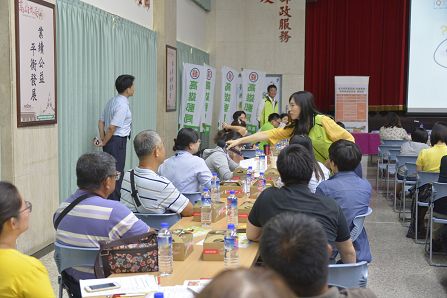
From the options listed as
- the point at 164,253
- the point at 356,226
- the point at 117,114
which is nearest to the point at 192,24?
the point at 117,114

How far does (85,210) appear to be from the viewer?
273cm

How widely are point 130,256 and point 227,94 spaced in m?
8.80

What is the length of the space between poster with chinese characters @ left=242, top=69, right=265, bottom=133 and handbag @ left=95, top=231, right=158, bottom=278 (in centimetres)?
927

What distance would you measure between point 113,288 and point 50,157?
128 inches

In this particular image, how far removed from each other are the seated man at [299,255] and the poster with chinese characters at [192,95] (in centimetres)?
813

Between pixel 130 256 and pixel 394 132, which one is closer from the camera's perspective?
pixel 130 256

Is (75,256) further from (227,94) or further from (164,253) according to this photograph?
(227,94)

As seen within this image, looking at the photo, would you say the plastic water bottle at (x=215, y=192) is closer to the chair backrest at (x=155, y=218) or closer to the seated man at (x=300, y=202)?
the chair backrest at (x=155, y=218)

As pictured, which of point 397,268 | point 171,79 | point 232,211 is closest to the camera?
point 232,211

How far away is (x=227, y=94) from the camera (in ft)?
36.9

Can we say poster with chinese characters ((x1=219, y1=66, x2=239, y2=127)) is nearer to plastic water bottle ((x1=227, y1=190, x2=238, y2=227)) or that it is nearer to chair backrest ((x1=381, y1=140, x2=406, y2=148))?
chair backrest ((x1=381, y1=140, x2=406, y2=148))

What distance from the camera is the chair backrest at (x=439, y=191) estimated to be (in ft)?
16.0

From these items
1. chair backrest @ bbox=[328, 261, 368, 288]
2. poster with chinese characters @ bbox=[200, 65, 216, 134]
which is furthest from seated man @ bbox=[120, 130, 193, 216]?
poster with chinese characters @ bbox=[200, 65, 216, 134]

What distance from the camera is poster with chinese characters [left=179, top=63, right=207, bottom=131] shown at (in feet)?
32.1
